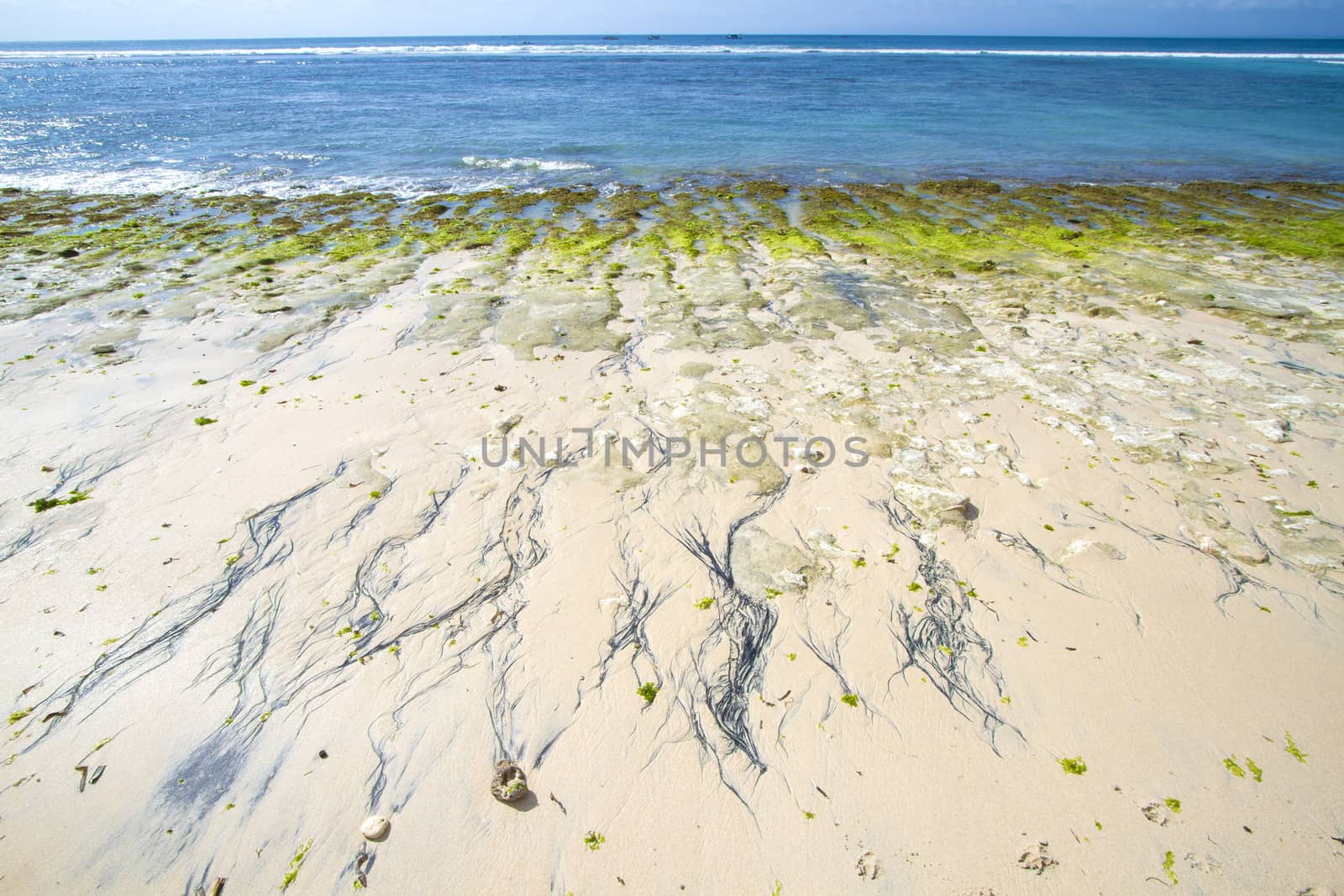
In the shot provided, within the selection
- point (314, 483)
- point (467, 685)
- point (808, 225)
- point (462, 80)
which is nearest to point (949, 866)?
point (467, 685)

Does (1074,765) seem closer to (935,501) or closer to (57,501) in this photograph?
(935,501)

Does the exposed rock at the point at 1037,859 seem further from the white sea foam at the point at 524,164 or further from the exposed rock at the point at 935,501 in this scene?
the white sea foam at the point at 524,164

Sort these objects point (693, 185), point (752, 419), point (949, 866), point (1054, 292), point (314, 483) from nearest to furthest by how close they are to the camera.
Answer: point (949, 866) → point (314, 483) → point (752, 419) → point (1054, 292) → point (693, 185)

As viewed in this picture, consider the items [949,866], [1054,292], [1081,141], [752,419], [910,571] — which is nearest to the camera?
[949,866]

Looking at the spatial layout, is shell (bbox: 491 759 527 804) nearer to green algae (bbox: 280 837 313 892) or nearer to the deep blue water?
green algae (bbox: 280 837 313 892)

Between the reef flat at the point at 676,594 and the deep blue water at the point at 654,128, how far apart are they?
41.8ft

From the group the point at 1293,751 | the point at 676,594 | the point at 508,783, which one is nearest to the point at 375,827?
the point at 508,783

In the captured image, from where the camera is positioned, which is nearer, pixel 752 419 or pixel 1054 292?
pixel 752 419

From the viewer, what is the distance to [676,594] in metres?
4.68

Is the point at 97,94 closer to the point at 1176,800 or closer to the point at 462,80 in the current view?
the point at 462,80

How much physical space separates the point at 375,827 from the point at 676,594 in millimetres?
2402

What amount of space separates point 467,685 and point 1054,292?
416 inches

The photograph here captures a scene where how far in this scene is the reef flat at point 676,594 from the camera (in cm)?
326

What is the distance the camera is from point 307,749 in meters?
3.66
